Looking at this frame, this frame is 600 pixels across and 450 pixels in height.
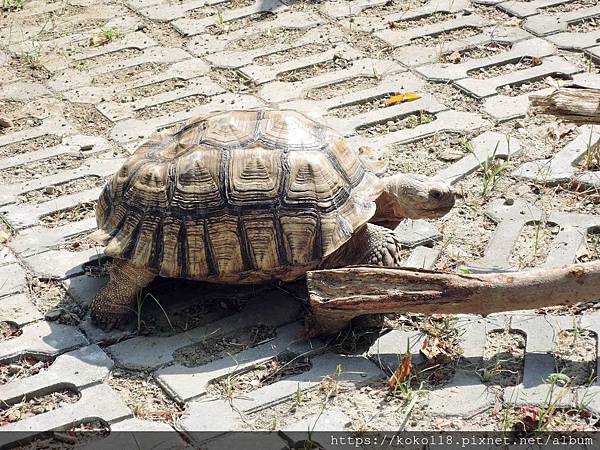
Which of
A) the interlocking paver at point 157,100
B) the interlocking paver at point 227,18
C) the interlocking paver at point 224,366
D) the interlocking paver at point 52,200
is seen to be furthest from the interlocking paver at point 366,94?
the interlocking paver at point 224,366

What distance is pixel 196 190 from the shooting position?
4.80 meters

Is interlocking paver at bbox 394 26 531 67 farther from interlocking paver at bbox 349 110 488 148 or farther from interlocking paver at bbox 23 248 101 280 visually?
interlocking paver at bbox 23 248 101 280

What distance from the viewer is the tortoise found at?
476 centimetres

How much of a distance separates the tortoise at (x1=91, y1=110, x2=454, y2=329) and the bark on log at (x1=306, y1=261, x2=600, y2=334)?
37 centimetres

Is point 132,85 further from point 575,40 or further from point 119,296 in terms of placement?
point 575,40

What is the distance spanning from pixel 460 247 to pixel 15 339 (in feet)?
7.29

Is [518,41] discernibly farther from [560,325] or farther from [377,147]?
[560,325]

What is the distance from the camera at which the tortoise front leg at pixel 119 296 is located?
4.89 metres

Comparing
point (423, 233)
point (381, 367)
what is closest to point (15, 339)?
point (381, 367)

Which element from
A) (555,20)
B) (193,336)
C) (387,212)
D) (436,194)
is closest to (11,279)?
(193,336)

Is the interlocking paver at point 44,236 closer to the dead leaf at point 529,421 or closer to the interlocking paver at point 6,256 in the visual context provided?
the interlocking paver at point 6,256

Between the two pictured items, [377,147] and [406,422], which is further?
[377,147]

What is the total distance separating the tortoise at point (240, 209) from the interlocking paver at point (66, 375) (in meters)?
0.25

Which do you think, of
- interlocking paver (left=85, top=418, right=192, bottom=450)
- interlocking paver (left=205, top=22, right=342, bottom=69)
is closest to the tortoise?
interlocking paver (left=85, top=418, right=192, bottom=450)
